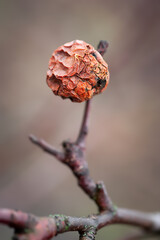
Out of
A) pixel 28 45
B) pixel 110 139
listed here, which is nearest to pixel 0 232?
pixel 110 139

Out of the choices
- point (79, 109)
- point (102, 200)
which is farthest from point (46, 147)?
point (79, 109)

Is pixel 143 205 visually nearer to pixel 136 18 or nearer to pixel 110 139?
pixel 110 139

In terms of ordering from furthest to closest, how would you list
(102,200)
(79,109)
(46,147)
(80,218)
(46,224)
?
(79,109), (46,147), (102,200), (80,218), (46,224)

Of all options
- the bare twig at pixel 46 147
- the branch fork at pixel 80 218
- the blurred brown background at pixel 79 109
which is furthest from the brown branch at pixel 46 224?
the blurred brown background at pixel 79 109

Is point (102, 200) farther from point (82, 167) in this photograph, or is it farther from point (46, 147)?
point (46, 147)

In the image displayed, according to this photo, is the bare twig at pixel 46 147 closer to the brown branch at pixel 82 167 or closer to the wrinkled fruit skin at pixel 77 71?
the brown branch at pixel 82 167
